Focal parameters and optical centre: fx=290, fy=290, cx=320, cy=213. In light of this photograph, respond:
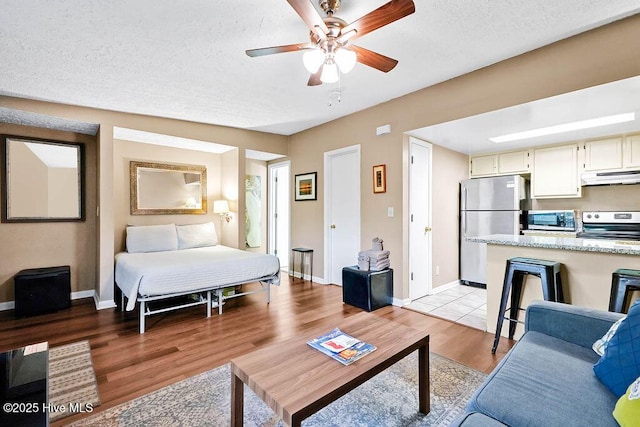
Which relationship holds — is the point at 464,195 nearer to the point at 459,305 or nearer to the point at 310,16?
the point at 459,305

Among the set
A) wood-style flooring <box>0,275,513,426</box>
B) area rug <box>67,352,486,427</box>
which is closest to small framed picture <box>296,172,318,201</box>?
wood-style flooring <box>0,275,513,426</box>

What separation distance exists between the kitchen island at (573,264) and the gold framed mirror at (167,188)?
13.9 ft

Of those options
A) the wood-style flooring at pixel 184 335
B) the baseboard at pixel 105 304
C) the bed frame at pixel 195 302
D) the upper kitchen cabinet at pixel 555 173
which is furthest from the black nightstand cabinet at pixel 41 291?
the upper kitchen cabinet at pixel 555 173

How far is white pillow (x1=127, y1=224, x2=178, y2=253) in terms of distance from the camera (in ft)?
13.2

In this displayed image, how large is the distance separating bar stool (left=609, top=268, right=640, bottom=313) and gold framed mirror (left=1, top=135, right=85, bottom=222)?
18.7ft

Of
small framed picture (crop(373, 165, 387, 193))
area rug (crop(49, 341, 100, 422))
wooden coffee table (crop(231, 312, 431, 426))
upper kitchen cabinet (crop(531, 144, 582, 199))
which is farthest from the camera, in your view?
upper kitchen cabinet (crop(531, 144, 582, 199))

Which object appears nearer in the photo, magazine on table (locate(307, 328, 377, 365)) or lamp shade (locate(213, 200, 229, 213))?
magazine on table (locate(307, 328, 377, 365))

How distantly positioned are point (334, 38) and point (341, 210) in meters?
2.89

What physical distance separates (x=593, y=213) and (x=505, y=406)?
13.3 feet

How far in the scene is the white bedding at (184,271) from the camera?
2.83 m

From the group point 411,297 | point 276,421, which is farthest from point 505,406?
point 411,297

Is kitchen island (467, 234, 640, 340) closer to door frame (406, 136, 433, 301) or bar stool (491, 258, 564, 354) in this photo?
bar stool (491, 258, 564, 354)

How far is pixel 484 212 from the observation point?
440 centimetres

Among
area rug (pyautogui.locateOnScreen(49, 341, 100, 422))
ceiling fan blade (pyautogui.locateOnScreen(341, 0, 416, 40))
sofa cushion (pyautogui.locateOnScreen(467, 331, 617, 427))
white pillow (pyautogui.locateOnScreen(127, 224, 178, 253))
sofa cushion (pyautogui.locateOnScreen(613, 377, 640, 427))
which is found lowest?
area rug (pyautogui.locateOnScreen(49, 341, 100, 422))
